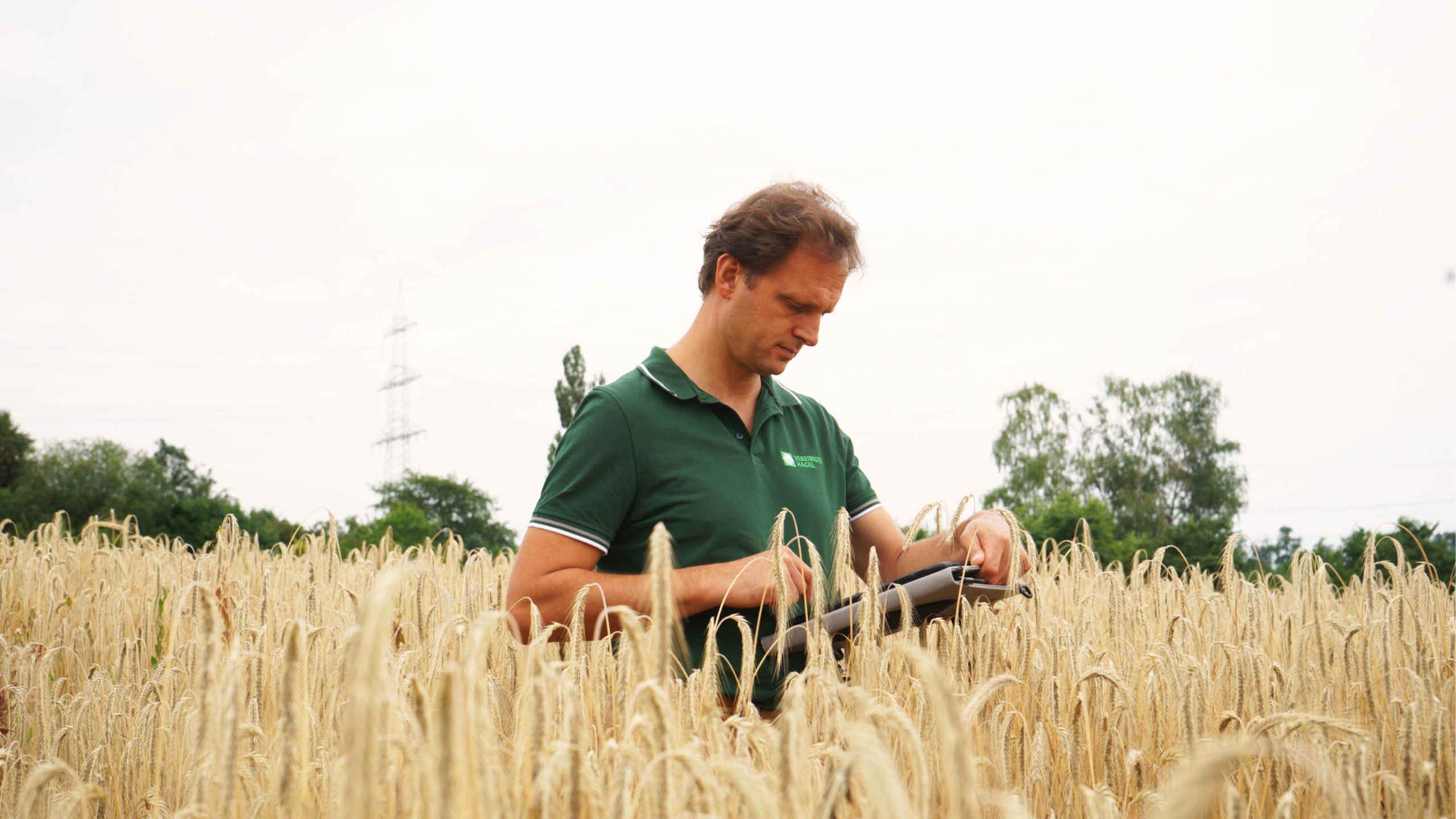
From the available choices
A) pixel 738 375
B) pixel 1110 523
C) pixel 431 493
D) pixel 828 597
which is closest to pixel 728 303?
pixel 738 375

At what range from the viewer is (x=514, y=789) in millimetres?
982

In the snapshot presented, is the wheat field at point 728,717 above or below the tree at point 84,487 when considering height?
below

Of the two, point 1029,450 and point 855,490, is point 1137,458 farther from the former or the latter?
point 855,490

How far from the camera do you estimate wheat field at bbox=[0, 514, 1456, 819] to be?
849 mm

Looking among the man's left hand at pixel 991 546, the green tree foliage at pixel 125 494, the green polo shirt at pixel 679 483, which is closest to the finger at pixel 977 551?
the man's left hand at pixel 991 546

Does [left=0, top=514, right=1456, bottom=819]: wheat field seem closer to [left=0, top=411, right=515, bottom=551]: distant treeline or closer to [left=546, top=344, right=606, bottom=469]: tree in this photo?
[left=0, top=411, right=515, bottom=551]: distant treeline

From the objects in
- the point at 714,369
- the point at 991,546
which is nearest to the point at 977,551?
the point at 991,546

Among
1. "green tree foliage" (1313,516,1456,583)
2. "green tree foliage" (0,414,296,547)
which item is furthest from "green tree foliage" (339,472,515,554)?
"green tree foliage" (1313,516,1456,583)

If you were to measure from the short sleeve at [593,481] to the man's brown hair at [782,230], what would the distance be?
682 mm

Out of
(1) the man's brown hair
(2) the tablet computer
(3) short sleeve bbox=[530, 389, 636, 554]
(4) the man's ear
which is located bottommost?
(2) the tablet computer

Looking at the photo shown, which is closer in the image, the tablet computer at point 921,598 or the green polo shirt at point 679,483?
the tablet computer at point 921,598

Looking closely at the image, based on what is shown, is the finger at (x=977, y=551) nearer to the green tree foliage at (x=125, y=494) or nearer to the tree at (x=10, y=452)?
the green tree foliage at (x=125, y=494)

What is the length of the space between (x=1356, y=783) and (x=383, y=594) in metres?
1.29

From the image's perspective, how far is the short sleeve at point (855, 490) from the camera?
3348mm
